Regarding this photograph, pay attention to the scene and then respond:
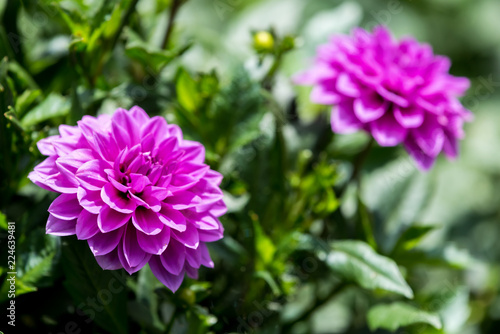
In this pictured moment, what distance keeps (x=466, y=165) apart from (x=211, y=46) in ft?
2.83

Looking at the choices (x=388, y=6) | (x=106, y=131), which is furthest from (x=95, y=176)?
(x=388, y=6)

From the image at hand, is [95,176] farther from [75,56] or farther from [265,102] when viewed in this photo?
[265,102]

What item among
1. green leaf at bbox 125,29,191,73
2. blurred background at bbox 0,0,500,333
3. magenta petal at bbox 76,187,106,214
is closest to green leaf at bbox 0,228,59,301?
blurred background at bbox 0,0,500,333

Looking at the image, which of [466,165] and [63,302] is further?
[466,165]

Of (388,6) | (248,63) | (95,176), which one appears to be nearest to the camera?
(95,176)

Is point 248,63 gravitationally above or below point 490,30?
above

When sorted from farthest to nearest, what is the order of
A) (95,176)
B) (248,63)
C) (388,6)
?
(388,6) < (248,63) < (95,176)

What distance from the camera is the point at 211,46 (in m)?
1.06

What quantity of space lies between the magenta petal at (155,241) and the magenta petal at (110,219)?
2 cm

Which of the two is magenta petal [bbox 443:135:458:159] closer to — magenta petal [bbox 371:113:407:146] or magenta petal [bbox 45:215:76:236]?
magenta petal [bbox 371:113:407:146]

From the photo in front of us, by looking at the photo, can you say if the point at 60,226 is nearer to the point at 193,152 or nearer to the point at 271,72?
the point at 193,152

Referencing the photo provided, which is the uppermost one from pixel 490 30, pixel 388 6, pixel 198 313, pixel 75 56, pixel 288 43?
pixel 75 56

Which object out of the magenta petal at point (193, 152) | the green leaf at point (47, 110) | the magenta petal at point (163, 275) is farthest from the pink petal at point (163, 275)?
the green leaf at point (47, 110)

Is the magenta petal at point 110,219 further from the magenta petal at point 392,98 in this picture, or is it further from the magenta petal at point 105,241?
the magenta petal at point 392,98
